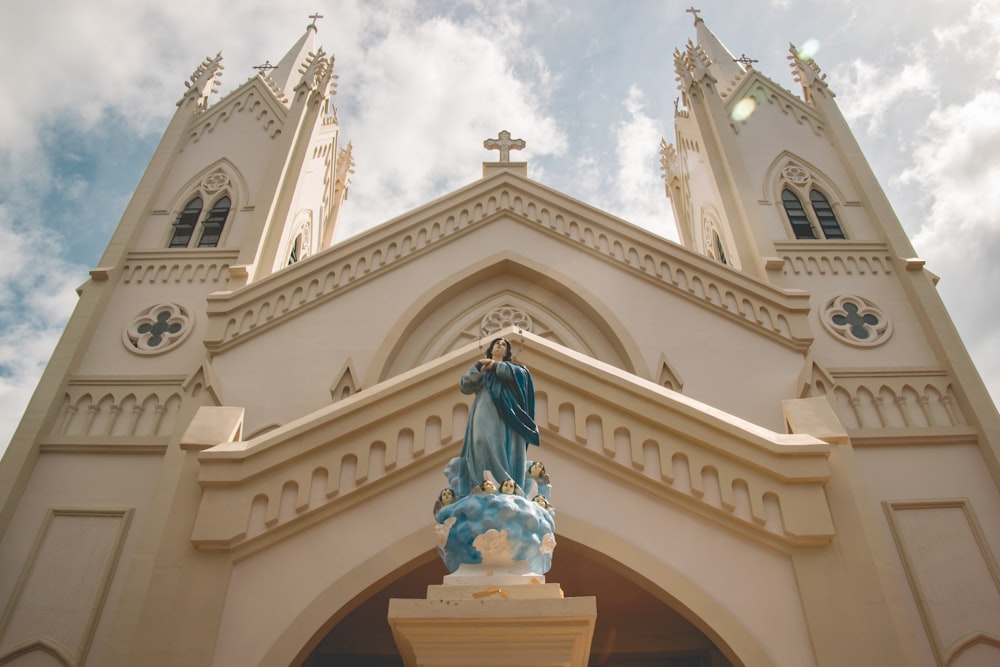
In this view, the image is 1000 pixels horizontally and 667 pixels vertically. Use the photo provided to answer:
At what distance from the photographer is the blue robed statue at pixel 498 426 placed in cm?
451

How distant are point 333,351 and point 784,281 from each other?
8376 millimetres

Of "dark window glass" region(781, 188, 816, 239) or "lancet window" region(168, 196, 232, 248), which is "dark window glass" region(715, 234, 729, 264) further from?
"lancet window" region(168, 196, 232, 248)

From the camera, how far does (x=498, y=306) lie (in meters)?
12.8

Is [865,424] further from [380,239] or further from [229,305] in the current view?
[229,305]

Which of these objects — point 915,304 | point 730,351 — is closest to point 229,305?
point 730,351

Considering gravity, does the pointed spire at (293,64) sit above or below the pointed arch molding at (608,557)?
above

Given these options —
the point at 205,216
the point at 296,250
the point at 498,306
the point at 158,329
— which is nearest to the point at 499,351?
the point at 498,306

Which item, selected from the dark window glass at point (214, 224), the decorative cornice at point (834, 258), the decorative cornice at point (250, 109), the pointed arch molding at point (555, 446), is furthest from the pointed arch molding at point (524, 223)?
the decorative cornice at point (250, 109)

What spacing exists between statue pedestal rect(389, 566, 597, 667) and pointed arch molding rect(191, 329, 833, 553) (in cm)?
233

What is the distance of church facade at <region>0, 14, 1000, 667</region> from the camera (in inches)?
222

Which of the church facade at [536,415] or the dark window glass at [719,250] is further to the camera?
the dark window glass at [719,250]

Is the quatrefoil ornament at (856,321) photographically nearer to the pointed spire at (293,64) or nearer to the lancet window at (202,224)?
the lancet window at (202,224)

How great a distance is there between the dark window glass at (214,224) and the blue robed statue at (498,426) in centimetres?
1171

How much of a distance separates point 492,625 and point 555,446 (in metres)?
2.68
